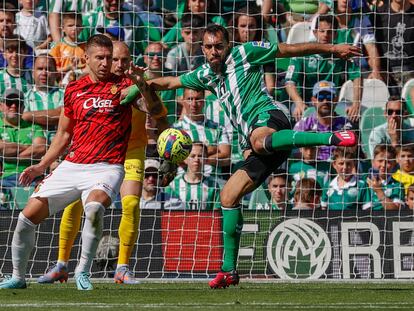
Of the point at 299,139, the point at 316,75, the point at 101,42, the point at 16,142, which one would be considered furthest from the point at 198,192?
the point at 299,139

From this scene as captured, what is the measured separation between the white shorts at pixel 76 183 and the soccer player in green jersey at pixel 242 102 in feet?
2.39

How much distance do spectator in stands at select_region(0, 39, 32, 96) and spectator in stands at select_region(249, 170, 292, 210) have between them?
3.50 m

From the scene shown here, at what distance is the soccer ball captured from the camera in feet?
29.1

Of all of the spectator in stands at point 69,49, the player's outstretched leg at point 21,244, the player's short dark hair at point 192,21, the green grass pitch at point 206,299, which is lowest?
the green grass pitch at point 206,299

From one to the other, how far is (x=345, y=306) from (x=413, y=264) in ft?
16.5

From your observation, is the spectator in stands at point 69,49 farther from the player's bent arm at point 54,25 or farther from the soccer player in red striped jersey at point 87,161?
the soccer player in red striped jersey at point 87,161

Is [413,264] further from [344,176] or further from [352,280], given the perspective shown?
[344,176]

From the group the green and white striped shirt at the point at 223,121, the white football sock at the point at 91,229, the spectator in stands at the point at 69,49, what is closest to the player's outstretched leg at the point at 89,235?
the white football sock at the point at 91,229

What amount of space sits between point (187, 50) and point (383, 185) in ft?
10.9

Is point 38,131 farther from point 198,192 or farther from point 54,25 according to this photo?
point 198,192

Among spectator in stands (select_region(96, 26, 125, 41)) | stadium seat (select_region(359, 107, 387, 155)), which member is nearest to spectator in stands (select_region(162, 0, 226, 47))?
spectator in stands (select_region(96, 26, 125, 41))

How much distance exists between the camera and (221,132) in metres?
13.4

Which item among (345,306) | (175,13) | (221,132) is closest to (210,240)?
(221,132)

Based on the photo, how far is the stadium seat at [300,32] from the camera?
1385 cm
